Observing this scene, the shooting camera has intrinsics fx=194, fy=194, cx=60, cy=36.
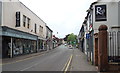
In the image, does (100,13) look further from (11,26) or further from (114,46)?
(11,26)

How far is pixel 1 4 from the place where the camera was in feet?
85.6

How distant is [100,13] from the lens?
1739 centimetres

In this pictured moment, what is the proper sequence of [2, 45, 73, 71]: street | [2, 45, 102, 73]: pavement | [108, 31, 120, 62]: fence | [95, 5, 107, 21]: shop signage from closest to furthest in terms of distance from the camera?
[108, 31, 120, 62]: fence, [2, 45, 102, 73]: pavement, [2, 45, 73, 71]: street, [95, 5, 107, 21]: shop signage

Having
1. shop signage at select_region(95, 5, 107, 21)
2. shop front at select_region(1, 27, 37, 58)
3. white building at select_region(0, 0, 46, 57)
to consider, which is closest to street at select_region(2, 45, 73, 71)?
shop front at select_region(1, 27, 37, 58)

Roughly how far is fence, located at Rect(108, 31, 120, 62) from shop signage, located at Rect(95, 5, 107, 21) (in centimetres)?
274

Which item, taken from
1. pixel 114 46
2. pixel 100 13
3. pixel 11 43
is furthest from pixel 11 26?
pixel 114 46

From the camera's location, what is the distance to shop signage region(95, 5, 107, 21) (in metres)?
17.1

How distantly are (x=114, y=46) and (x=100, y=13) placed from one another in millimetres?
3497

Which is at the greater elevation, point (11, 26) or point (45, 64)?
point (11, 26)

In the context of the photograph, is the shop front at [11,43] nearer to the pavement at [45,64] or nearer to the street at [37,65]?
the pavement at [45,64]

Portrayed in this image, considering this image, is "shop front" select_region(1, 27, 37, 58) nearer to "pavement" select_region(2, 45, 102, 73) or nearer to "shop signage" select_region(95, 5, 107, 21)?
"pavement" select_region(2, 45, 102, 73)

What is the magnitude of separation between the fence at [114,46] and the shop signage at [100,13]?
2736 mm

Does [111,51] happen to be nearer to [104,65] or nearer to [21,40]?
[104,65]

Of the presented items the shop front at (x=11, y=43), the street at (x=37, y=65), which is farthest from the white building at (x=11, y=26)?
the street at (x=37, y=65)
